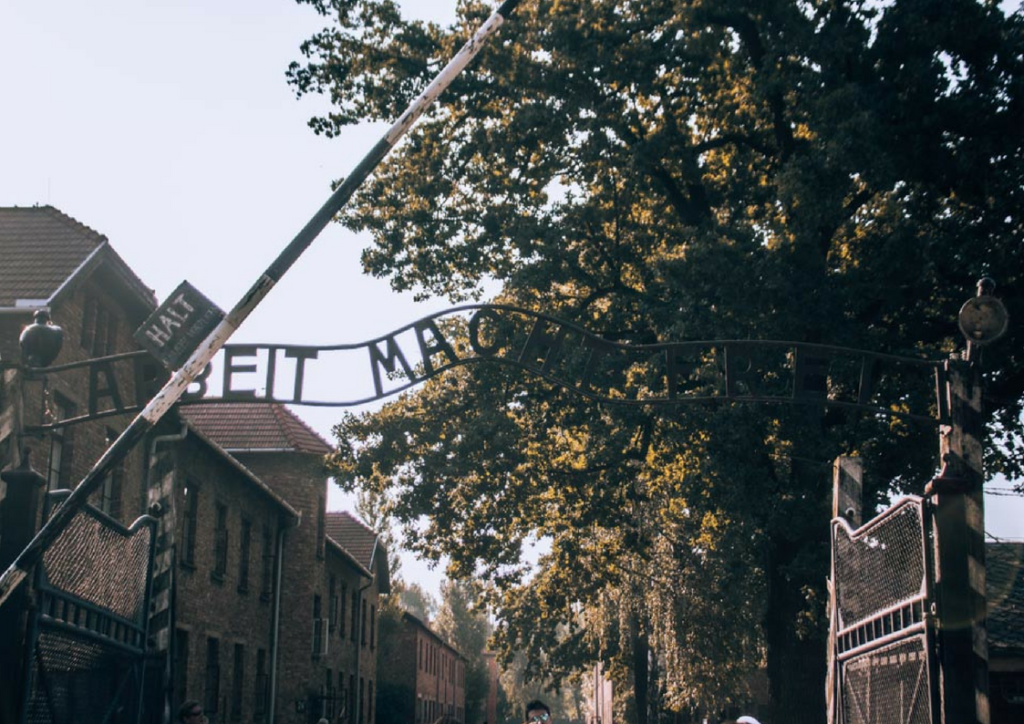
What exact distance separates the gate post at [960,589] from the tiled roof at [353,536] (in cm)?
4573

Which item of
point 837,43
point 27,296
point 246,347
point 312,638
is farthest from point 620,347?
point 312,638

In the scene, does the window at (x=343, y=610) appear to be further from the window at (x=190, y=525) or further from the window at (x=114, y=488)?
the window at (x=114, y=488)

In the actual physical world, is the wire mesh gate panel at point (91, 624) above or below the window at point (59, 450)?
below

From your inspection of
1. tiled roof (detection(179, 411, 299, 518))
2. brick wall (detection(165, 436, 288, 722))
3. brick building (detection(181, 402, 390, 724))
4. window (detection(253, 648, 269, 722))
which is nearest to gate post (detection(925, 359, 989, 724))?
brick wall (detection(165, 436, 288, 722))

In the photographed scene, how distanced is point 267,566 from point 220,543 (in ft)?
18.6

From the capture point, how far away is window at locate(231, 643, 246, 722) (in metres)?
31.0

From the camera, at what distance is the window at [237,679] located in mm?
30984

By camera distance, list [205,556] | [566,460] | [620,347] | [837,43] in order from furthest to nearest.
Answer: [205,556] → [566,460] → [837,43] → [620,347]

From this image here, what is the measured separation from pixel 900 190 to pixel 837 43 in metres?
2.58

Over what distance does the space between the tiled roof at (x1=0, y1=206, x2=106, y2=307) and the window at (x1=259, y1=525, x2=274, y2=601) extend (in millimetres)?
14154

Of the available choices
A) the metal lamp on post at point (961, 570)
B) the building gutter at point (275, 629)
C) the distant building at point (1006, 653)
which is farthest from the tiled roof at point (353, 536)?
the metal lamp on post at point (961, 570)

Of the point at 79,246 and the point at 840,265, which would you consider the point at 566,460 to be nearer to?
the point at 840,265

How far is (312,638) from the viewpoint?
38.6m

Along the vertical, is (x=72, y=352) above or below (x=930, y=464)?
above
